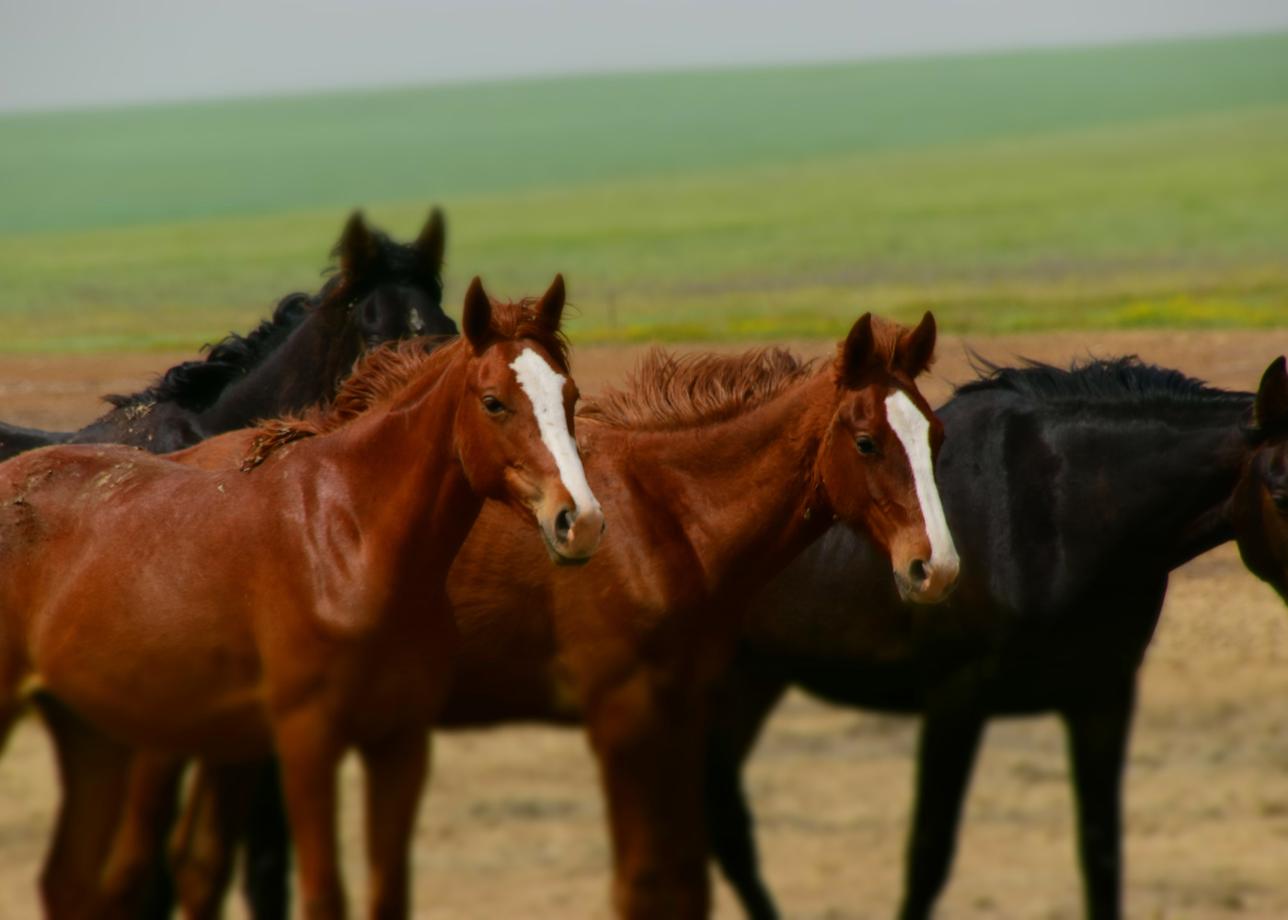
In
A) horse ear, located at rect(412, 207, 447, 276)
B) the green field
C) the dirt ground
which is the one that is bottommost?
the dirt ground

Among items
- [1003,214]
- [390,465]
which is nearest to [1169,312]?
[390,465]

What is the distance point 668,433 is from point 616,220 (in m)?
57.9

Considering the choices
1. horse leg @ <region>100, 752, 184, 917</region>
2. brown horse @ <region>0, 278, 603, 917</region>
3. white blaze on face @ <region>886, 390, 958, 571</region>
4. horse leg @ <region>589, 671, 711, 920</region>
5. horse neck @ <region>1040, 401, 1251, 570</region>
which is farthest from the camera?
horse neck @ <region>1040, 401, 1251, 570</region>

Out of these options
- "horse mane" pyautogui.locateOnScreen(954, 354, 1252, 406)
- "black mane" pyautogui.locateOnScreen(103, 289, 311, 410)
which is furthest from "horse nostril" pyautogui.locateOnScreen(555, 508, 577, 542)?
"black mane" pyautogui.locateOnScreen(103, 289, 311, 410)

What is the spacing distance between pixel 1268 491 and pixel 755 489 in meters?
1.58

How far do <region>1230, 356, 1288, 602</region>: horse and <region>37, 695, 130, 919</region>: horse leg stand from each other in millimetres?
3408

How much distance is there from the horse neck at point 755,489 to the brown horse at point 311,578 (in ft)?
3.61

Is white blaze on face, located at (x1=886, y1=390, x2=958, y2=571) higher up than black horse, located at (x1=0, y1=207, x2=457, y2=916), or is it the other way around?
black horse, located at (x1=0, y1=207, x2=457, y2=916)

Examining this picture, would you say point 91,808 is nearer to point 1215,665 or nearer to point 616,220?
point 1215,665

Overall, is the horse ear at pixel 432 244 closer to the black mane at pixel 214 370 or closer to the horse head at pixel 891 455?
the black mane at pixel 214 370

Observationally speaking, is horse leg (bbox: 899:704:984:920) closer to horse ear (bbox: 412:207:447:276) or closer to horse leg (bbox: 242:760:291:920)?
horse leg (bbox: 242:760:291:920)

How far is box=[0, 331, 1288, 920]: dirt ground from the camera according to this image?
7422 mm

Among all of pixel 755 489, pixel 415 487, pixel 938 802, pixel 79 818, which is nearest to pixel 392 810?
pixel 415 487

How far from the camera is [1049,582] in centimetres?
667
